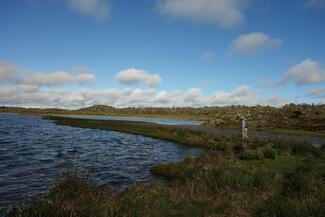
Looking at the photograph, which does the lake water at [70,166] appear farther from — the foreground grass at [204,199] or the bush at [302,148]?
the bush at [302,148]

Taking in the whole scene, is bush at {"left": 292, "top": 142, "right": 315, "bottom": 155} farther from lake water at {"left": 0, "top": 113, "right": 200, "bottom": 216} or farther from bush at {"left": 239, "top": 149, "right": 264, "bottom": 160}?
lake water at {"left": 0, "top": 113, "right": 200, "bottom": 216}

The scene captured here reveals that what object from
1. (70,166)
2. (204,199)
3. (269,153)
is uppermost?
(269,153)

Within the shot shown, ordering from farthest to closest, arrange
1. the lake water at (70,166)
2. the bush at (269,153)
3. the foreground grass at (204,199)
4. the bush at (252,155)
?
the bush at (269,153) → the bush at (252,155) → the lake water at (70,166) → the foreground grass at (204,199)

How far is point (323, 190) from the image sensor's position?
1068cm

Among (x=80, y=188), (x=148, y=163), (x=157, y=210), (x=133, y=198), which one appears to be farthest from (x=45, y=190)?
(x=148, y=163)

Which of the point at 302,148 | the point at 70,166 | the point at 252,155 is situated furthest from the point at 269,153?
the point at 70,166

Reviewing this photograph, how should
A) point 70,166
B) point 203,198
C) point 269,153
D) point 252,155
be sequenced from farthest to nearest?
1. point 269,153
2. point 252,155
3. point 70,166
4. point 203,198

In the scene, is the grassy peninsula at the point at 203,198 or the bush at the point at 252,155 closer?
the grassy peninsula at the point at 203,198

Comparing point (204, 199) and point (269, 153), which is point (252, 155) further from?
point (204, 199)

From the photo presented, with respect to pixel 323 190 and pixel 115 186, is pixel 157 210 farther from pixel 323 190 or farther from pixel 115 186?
pixel 115 186

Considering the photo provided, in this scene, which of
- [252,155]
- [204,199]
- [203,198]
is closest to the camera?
[204,199]

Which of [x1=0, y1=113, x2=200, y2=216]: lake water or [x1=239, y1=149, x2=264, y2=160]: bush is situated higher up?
[x1=239, y1=149, x2=264, y2=160]: bush

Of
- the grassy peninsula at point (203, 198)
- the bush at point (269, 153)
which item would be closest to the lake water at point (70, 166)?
the grassy peninsula at point (203, 198)

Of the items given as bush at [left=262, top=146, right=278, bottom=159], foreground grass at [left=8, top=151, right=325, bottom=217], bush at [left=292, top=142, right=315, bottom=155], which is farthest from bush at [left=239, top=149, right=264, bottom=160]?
foreground grass at [left=8, top=151, right=325, bottom=217]
